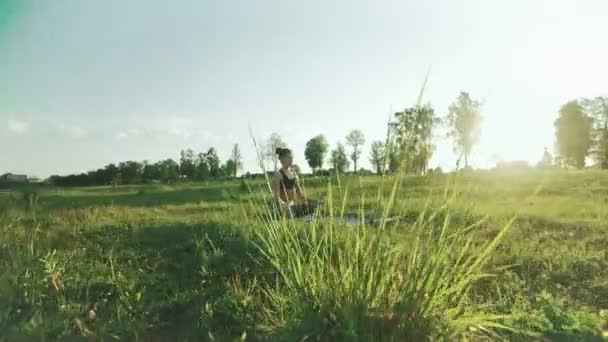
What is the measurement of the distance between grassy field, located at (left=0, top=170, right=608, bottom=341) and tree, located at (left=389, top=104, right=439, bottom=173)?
0.15 m

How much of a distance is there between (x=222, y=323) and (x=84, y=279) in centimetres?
190

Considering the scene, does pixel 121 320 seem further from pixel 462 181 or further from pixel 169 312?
pixel 462 181

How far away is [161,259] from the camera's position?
6.00m

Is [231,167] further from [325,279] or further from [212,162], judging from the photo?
[212,162]

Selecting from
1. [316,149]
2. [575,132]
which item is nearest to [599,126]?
[575,132]

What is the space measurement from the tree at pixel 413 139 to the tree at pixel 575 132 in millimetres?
49605

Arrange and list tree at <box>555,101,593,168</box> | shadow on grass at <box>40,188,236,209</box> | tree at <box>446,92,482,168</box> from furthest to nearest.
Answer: tree at <box>555,101,593,168</box>
shadow on grass at <box>40,188,236,209</box>
tree at <box>446,92,482,168</box>

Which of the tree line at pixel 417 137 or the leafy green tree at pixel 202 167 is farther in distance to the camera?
the leafy green tree at pixel 202 167

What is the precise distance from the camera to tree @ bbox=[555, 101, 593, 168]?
1855 inches

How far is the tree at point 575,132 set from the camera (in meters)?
47.1

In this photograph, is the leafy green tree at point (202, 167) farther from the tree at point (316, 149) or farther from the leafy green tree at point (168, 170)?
the tree at point (316, 149)

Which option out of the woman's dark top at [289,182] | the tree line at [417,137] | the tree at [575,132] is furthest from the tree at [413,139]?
the tree at [575,132]

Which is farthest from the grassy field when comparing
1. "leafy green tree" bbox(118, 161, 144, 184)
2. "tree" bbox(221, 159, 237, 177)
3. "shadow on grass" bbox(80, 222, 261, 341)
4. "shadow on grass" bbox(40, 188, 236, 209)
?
"leafy green tree" bbox(118, 161, 144, 184)

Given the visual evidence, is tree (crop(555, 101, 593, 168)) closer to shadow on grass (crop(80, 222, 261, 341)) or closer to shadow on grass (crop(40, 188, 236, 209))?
shadow on grass (crop(40, 188, 236, 209))
